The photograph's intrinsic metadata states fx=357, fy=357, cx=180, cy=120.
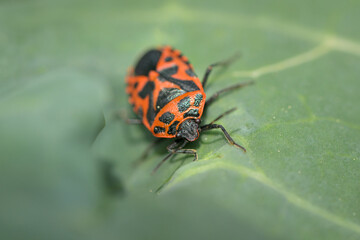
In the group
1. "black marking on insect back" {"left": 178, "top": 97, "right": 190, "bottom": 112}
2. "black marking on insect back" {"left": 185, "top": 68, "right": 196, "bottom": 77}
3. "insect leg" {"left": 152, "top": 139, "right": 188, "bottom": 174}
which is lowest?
"insect leg" {"left": 152, "top": 139, "right": 188, "bottom": 174}

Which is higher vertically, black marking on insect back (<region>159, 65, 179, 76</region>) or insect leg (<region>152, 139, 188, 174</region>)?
black marking on insect back (<region>159, 65, 179, 76</region>)

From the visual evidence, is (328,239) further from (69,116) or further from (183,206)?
(69,116)

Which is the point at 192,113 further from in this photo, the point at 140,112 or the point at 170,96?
the point at 140,112

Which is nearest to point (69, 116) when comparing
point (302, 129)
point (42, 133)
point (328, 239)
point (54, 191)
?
point (42, 133)

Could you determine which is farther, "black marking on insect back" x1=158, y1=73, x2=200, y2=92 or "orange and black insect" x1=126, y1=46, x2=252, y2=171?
"black marking on insect back" x1=158, y1=73, x2=200, y2=92

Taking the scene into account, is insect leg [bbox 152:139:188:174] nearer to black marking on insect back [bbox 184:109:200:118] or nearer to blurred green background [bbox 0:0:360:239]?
blurred green background [bbox 0:0:360:239]

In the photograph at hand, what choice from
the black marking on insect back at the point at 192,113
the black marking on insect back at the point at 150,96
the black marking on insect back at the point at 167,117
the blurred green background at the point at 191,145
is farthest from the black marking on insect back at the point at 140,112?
the black marking on insect back at the point at 192,113

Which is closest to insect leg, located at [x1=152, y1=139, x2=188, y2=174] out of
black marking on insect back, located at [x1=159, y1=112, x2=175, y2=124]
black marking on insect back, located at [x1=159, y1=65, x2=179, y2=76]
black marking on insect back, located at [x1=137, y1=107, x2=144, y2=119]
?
black marking on insect back, located at [x1=159, y1=112, x2=175, y2=124]

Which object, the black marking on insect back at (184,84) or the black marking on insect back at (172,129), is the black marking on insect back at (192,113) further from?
the black marking on insect back at (184,84)
